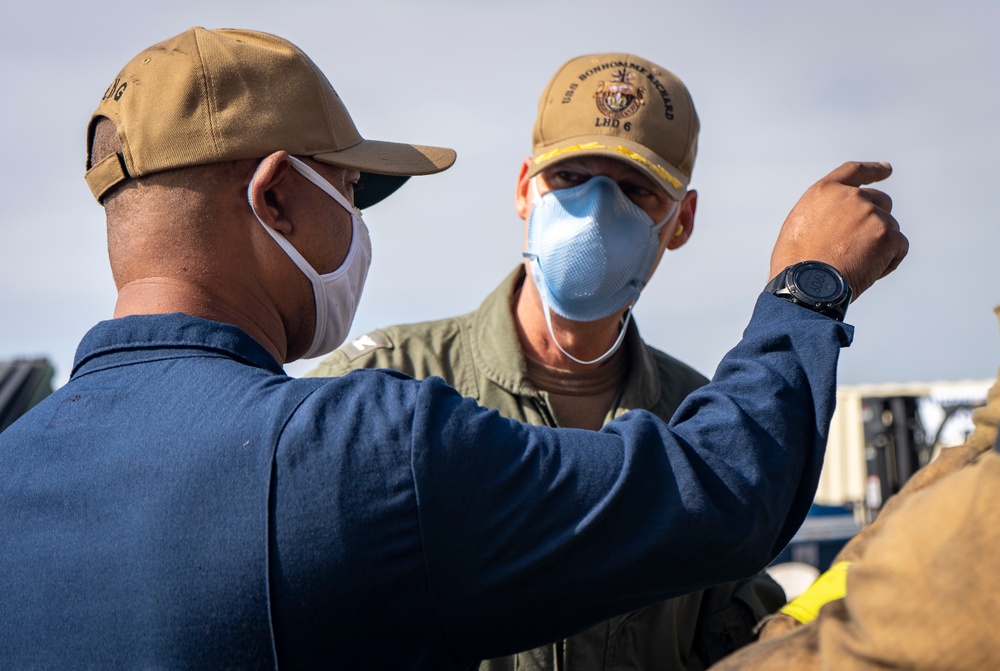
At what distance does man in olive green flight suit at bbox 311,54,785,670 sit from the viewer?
3402 millimetres

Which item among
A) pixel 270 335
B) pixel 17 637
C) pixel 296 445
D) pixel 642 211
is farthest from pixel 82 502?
pixel 642 211

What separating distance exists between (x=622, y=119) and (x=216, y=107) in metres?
1.88

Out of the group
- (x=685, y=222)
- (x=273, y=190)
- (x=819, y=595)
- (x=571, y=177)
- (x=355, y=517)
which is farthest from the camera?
(x=685, y=222)

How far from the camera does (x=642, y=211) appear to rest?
3.59 meters

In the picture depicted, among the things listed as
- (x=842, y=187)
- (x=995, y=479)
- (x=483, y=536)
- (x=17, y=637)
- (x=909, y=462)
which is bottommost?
(x=909, y=462)

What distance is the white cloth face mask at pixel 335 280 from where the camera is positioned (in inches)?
80.9

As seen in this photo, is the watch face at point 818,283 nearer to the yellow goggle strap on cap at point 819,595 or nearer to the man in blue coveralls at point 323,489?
the man in blue coveralls at point 323,489

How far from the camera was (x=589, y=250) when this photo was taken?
351 cm

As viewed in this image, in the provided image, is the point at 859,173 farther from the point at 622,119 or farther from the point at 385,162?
the point at 622,119

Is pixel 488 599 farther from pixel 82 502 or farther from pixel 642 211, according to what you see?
pixel 642 211

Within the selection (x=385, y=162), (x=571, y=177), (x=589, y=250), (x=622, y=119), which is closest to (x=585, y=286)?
(x=589, y=250)

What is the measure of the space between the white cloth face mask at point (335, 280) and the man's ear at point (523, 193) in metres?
1.53

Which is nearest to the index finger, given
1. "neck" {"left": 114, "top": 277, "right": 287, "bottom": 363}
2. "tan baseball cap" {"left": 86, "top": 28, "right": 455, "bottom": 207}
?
"tan baseball cap" {"left": 86, "top": 28, "right": 455, "bottom": 207}

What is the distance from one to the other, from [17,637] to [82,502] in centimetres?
23
